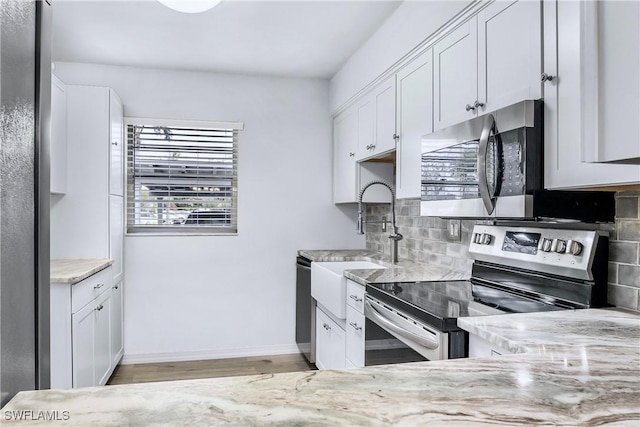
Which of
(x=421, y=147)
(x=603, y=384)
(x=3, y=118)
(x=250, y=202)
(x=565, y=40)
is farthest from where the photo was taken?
(x=250, y=202)

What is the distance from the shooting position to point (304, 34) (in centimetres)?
317

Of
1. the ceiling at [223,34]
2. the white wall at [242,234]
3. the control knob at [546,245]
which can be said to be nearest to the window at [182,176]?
the white wall at [242,234]

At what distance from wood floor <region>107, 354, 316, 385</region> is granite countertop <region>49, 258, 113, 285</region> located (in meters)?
0.93

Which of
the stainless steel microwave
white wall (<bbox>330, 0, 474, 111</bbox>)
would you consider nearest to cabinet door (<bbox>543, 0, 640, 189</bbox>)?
the stainless steel microwave

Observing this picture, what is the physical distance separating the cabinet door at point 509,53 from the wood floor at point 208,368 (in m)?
2.57

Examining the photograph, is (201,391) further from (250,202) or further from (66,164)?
(250,202)

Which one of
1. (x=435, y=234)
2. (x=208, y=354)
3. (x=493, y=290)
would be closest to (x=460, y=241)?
(x=435, y=234)

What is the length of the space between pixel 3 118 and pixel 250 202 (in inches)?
134

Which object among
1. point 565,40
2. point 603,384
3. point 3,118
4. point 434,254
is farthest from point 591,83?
point 434,254

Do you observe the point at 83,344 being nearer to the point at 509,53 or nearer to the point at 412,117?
the point at 412,117

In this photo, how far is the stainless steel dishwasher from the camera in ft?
Result: 12.0

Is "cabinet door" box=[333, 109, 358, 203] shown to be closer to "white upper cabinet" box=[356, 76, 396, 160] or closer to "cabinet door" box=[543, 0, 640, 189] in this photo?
"white upper cabinet" box=[356, 76, 396, 160]

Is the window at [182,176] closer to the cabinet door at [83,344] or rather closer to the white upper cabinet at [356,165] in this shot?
the white upper cabinet at [356,165]

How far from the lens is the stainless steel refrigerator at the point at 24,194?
716 millimetres
